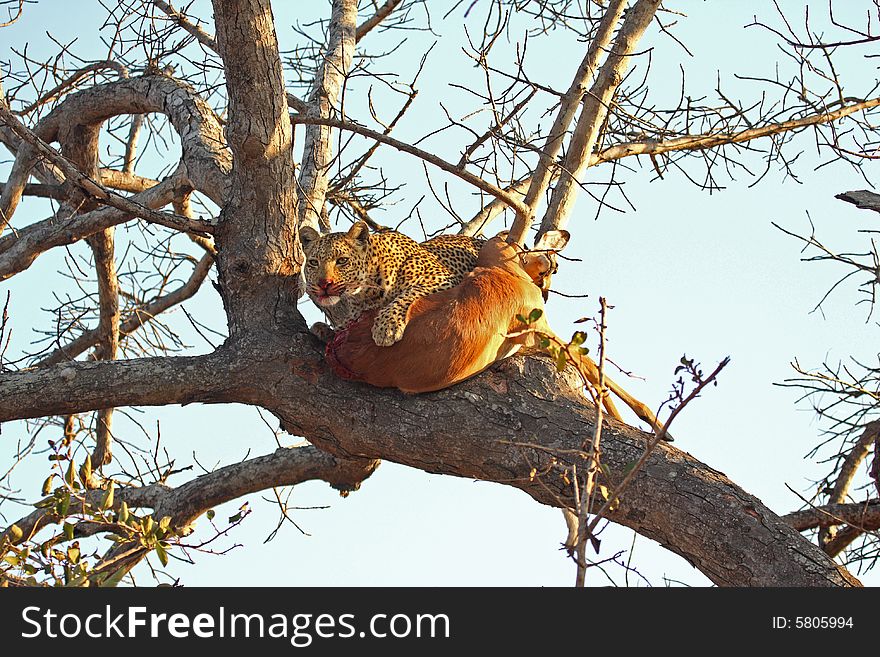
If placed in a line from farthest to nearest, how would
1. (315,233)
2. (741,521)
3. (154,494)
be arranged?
(154,494) < (315,233) < (741,521)

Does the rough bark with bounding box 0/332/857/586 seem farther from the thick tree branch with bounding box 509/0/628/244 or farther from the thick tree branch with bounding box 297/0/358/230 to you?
the thick tree branch with bounding box 297/0/358/230

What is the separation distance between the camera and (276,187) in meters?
3.89

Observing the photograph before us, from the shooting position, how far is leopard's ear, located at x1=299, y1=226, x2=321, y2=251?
4155 millimetres

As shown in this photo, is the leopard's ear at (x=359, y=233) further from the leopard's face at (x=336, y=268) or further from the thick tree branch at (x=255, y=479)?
the thick tree branch at (x=255, y=479)

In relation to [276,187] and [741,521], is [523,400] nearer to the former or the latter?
[741,521]

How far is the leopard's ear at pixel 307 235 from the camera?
164 inches

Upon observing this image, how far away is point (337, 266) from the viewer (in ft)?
12.7

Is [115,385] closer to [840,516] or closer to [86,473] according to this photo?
[86,473]

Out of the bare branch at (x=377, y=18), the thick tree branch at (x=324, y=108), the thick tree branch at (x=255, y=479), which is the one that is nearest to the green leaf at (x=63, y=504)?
the thick tree branch at (x=255, y=479)

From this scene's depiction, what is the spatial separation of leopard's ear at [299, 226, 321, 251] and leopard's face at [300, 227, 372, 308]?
14 centimetres

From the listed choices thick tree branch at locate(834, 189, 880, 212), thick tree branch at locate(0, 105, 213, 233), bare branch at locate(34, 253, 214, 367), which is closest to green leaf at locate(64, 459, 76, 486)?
thick tree branch at locate(0, 105, 213, 233)

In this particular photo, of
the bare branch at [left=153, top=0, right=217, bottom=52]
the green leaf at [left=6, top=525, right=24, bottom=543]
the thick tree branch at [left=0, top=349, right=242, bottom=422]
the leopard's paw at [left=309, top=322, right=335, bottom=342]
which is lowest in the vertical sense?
the green leaf at [left=6, top=525, right=24, bottom=543]
